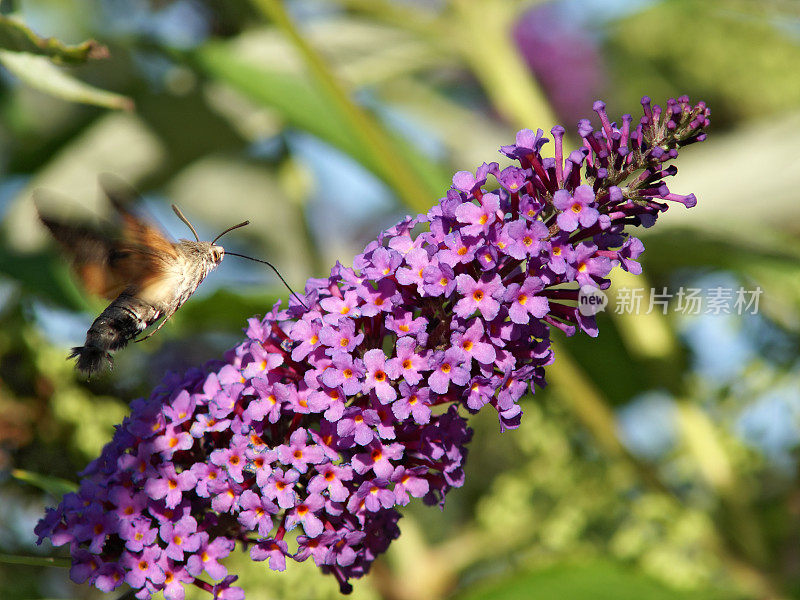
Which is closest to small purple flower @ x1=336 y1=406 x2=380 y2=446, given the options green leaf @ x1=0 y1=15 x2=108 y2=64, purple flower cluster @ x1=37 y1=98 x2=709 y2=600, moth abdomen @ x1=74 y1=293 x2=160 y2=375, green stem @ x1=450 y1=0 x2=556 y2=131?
purple flower cluster @ x1=37 y1=98 x2=709 y2=600

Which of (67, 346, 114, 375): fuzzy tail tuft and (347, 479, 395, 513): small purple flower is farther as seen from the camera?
(67, 346, 114, 375): fuzzy tail tuft

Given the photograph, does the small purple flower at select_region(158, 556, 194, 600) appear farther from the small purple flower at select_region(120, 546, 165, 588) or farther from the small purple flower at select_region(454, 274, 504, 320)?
the small purple flower at select_region(454, 274, 504, 320)

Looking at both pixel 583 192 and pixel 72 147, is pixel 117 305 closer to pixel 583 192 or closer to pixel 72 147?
pixel 583 192

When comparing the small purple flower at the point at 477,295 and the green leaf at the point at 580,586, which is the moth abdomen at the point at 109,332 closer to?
the small purple flower at the point at 477,295

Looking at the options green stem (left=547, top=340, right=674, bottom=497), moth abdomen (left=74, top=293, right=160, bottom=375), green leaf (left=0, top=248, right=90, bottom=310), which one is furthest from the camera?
green stem (left=547, top=340, right=674, bottom=497)

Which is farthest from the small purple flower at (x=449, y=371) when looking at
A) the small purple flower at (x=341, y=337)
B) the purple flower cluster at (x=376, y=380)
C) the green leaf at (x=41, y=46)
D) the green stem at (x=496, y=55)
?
the green stem at (x=496, y=55)

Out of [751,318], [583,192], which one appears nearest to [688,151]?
[751,318]

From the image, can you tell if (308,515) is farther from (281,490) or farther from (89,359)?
(89,359)

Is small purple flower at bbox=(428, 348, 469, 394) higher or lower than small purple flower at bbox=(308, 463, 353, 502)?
higher
